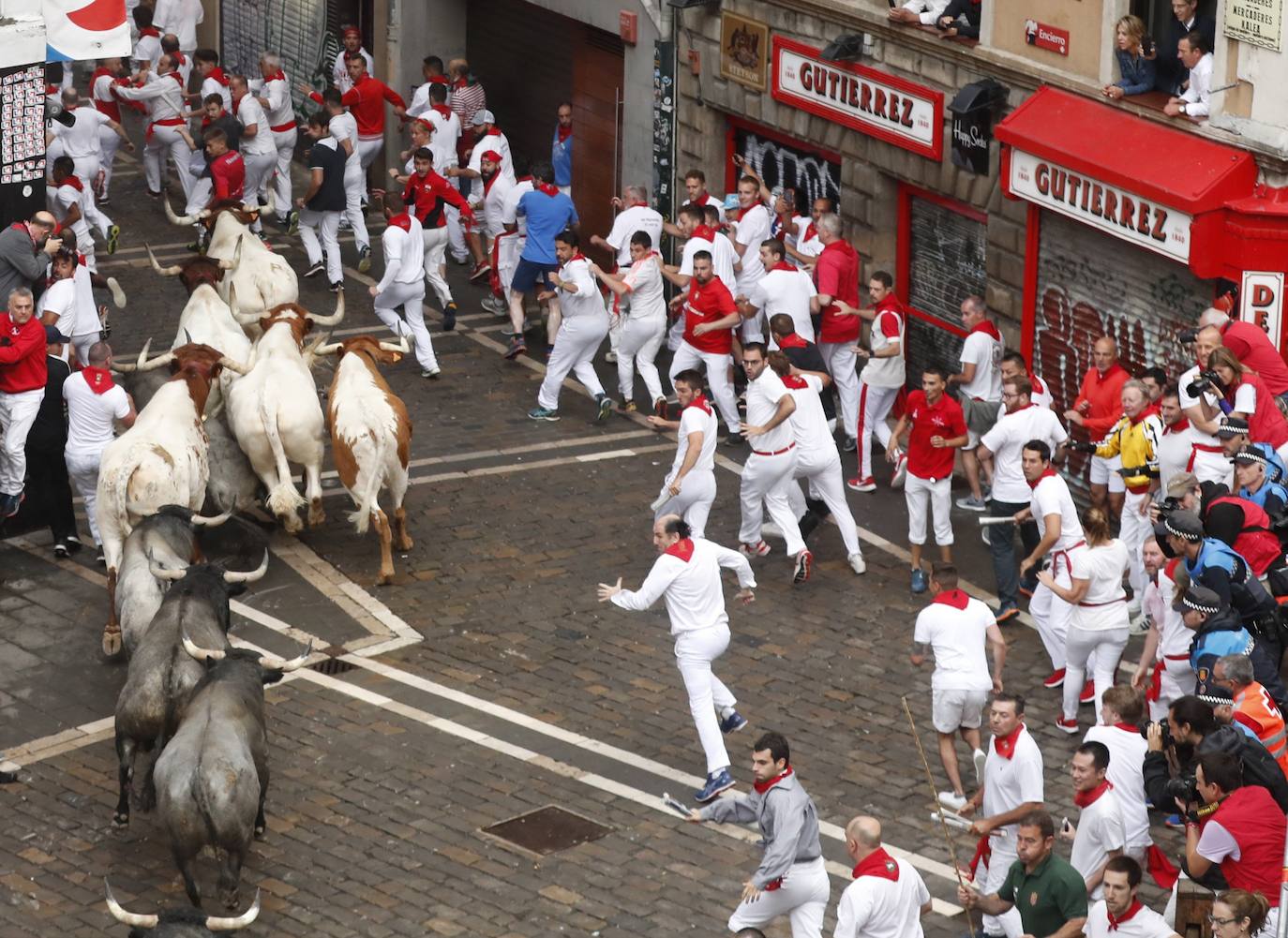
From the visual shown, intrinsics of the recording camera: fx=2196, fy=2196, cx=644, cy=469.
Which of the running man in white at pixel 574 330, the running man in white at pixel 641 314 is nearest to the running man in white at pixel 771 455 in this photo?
the running man in white at pixel 641 314

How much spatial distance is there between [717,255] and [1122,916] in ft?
37.5

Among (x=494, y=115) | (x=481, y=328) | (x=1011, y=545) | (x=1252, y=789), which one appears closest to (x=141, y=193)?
(x=494, y=115)

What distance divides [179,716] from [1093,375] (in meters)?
8.08

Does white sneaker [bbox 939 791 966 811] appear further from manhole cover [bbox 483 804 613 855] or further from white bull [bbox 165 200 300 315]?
white bull [bbox 165 200 300 315]

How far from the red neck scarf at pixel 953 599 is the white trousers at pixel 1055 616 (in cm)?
110

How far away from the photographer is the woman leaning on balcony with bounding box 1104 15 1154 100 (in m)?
18.3

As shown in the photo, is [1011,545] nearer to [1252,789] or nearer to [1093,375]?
[1093,375]

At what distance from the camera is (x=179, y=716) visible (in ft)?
44.8

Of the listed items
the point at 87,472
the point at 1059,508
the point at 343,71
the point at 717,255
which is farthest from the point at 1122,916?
the point at 343,71

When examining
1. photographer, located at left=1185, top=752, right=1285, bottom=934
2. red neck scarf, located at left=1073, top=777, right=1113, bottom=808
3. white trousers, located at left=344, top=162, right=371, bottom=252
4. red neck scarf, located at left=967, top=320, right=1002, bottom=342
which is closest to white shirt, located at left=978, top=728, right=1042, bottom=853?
Answer: red neck scarf, located at left=1073, top=777, right=1113, bottom=808

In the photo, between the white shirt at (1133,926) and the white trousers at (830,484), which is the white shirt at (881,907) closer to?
the white shirt at (1133,926)

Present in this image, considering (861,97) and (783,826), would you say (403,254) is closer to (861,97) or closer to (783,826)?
(861,97)

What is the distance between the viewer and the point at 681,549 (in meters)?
14.3

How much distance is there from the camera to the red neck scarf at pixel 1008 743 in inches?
497
